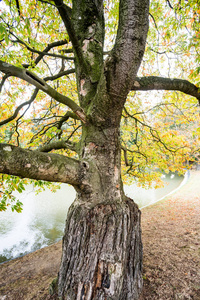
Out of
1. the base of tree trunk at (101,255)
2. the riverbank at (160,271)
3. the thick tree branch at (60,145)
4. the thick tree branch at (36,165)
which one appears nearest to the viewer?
the thick tree branch at (36,165)

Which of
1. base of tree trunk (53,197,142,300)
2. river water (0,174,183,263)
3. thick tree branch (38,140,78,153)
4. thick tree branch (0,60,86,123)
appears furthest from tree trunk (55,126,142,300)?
river water (0,174,183,263)

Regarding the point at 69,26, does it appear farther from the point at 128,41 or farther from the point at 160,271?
the point at 160,271

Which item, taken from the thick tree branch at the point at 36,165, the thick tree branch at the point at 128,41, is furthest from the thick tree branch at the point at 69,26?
the thick tree branch at the point at 36,165

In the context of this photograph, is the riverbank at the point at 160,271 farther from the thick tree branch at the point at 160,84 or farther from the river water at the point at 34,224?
the thick tree branch at the point at 160,84

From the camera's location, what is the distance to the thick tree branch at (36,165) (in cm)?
149

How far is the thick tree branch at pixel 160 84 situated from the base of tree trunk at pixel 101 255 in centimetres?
150

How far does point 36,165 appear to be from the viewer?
1.60 metres

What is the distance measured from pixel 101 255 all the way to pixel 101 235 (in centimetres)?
20

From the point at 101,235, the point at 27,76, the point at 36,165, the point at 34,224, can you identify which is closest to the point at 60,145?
the point at 36,165

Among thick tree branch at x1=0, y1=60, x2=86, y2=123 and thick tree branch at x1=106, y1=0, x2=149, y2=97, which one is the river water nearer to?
thick tree branch at x1=0, y1=60, x2=86, y2=123

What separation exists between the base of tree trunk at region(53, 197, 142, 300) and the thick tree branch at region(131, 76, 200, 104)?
1.50m

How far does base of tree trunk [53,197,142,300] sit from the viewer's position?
1.85 metres

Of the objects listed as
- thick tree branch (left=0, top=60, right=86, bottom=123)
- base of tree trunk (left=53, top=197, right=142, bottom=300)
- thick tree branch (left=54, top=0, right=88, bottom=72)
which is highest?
thick tree branch (left=54, top=0, right=88, bottom=72)

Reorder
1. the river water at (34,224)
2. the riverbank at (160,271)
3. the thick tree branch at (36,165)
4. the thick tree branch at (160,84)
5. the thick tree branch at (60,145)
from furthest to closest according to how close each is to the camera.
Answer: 1. the river water at (34,224)
2. the thick tree branch at (60,145)
3. the riverbank at (160,271)
4. the thick tree branch at (160,84)
5. the thick tree branch at (36,165)
